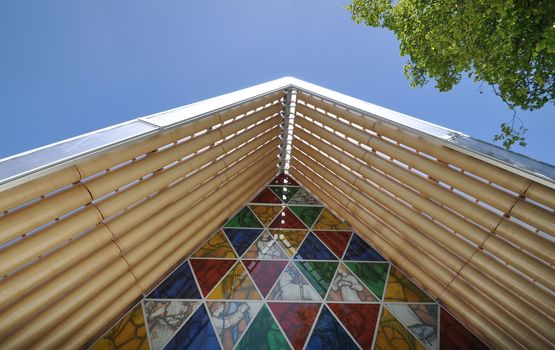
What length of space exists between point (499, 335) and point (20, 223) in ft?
26.4

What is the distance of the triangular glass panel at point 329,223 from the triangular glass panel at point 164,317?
13.7 feet

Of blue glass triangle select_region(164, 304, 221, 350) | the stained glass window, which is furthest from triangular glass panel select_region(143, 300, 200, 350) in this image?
blue glass triangle select_region(164, 304, 221, 350)

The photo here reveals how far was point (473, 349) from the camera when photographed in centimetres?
534

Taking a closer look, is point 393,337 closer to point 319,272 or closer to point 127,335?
point 319,272

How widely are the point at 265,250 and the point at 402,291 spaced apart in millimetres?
3661

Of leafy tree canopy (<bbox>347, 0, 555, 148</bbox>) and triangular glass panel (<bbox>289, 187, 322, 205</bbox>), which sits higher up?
leafy tree canopy (<bbox>347, 0, 555, 148</bbox>)

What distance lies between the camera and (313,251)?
7414mm

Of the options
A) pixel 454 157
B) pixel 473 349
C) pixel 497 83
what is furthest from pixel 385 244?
pixel 497 83

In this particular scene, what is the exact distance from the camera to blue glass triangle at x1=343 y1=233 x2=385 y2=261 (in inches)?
285

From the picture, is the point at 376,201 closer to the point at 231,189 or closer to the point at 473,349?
the point at 473,349

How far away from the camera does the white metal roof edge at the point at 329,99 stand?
323cm

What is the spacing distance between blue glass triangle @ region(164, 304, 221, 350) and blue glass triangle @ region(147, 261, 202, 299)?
0.58 metres

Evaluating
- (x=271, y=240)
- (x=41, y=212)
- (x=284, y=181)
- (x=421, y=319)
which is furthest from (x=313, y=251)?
(x=41, y=212)

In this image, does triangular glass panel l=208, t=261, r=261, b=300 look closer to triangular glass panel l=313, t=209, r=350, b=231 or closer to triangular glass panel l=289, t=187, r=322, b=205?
triangular glass panel l=313, t=209, r=350, b=231
